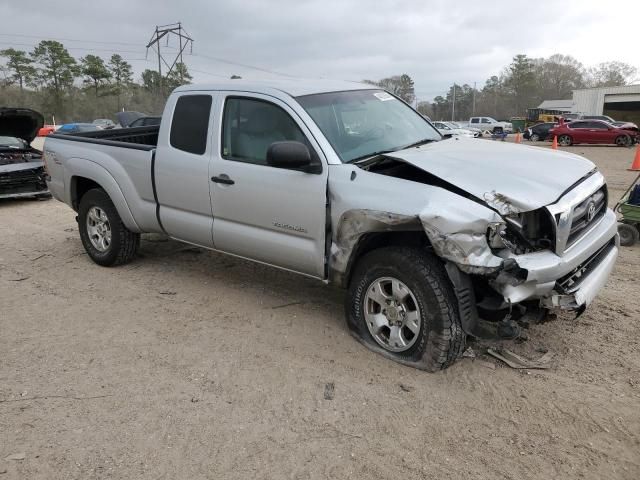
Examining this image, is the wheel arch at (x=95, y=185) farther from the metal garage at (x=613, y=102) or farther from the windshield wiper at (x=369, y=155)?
the metal garage at (x=613, y=102)

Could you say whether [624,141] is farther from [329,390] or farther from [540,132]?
[329,390]

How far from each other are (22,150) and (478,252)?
10.5 metres

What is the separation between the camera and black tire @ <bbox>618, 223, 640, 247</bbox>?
22.0 ft

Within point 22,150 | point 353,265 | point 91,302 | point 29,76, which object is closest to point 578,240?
point 353,265

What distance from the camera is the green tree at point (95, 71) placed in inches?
2747

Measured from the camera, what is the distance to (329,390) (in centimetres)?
352

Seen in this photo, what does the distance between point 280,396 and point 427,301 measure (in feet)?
3.72

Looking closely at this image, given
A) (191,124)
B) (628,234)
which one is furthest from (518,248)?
(628,234)

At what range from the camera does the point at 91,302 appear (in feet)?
16.8

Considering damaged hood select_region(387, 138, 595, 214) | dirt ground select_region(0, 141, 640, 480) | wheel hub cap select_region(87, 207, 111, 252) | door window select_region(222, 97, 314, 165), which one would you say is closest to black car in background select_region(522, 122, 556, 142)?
dirt ground select_region(0, 141, 640, 480)

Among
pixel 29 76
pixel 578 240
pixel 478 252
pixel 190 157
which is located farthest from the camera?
pixel 29 76

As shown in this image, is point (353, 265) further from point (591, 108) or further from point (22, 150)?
point (591, 108)

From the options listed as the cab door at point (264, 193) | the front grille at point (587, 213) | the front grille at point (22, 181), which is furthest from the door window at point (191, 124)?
the front grille at point (22, 181)

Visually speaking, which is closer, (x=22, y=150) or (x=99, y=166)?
(x=99, y=166)
